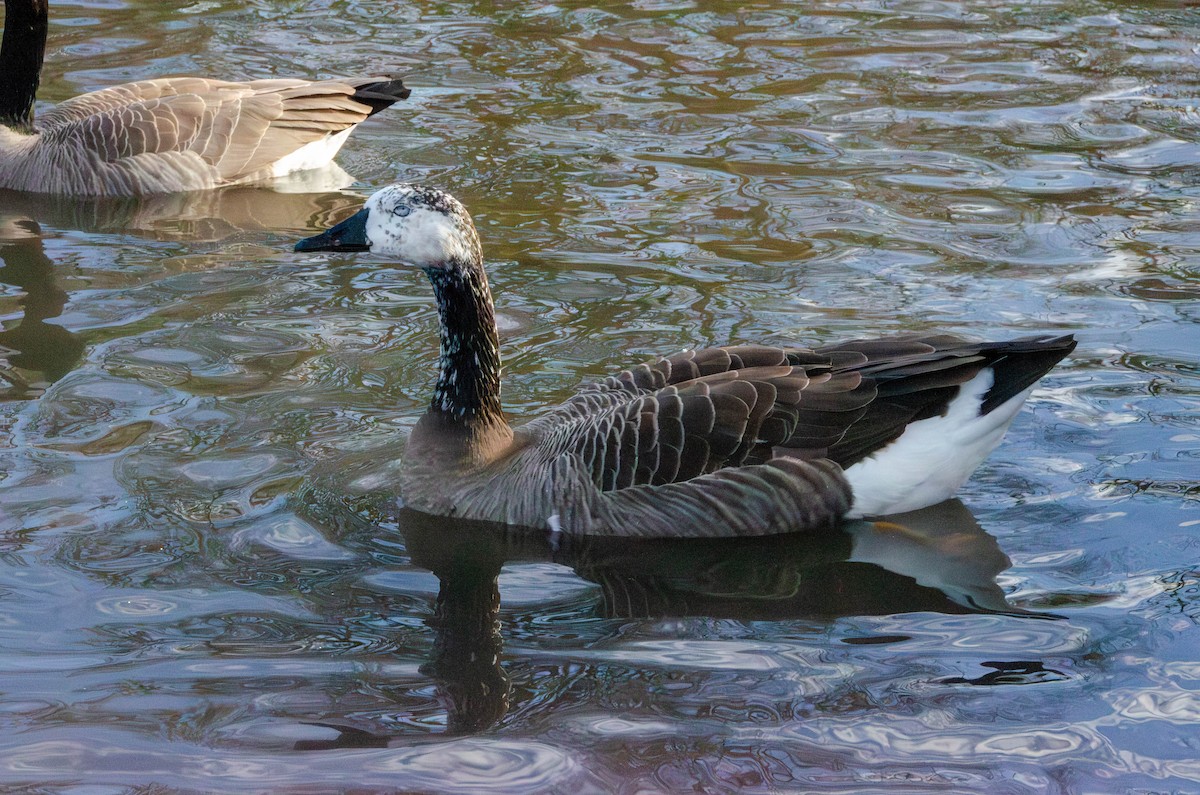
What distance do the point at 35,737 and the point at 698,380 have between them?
292cm

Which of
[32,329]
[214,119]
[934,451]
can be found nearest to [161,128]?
[214,119]

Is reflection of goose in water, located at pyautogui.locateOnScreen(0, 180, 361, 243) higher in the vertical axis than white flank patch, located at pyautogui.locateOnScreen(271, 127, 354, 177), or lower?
lower

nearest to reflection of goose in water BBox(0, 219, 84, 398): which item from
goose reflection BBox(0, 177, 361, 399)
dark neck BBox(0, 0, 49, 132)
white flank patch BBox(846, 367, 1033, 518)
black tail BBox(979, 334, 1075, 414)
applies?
goose reflection BBox(0, 177, 361, 399)

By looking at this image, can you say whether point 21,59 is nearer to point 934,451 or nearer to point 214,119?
point 214,119

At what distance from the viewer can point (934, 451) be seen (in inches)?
237

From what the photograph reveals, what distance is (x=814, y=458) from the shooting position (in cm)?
599

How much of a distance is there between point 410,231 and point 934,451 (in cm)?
243

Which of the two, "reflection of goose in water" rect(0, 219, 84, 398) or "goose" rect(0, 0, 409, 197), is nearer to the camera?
"reflection of goose in water" rect(0, 219, 84, 398)

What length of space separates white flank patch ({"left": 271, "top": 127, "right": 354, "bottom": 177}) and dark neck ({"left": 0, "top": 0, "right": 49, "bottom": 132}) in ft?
6.25

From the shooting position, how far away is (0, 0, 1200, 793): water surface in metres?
4.71

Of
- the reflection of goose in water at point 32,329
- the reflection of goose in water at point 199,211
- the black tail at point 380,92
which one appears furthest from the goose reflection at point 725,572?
the black tail at point 380,92

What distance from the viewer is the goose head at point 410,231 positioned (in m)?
5.91

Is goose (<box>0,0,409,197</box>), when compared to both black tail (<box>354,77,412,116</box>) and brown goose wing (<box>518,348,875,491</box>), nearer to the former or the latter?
black tail (<box>354,77,412,116</box>)

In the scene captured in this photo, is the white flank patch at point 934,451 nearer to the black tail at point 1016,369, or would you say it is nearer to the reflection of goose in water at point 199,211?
the black tail at point 1016,369
